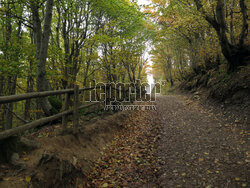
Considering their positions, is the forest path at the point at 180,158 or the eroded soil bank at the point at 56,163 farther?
the forest path at the point at 180,158

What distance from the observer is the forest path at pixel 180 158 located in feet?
11.1

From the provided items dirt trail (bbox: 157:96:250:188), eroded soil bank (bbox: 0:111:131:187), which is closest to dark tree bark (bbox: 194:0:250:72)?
dirt trail (bbox: 157:96:250:188)

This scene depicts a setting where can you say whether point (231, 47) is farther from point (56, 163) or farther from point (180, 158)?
point (56, 163)

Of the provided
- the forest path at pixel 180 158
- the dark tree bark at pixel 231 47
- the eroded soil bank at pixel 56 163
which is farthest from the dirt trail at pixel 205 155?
the dark tree bark at pixel 231 47

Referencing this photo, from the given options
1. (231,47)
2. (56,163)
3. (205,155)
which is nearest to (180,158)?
(205,155)

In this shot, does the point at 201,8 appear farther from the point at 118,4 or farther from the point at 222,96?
the point at 118,4

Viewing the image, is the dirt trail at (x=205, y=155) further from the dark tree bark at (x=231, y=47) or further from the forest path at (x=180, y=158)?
the dark tree bark at (x=231, y=47)

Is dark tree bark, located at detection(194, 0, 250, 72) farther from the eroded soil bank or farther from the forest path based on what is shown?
the eroded soil bank

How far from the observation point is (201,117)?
7363 mm

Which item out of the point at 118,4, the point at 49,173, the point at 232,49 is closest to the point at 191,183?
the point at 49,173

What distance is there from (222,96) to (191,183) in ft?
20.3

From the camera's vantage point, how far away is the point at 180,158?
4.29 meters

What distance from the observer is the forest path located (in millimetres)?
3387

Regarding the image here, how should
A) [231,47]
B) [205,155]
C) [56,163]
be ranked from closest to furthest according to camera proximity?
[56,163] → [205,155] → [231,47]
